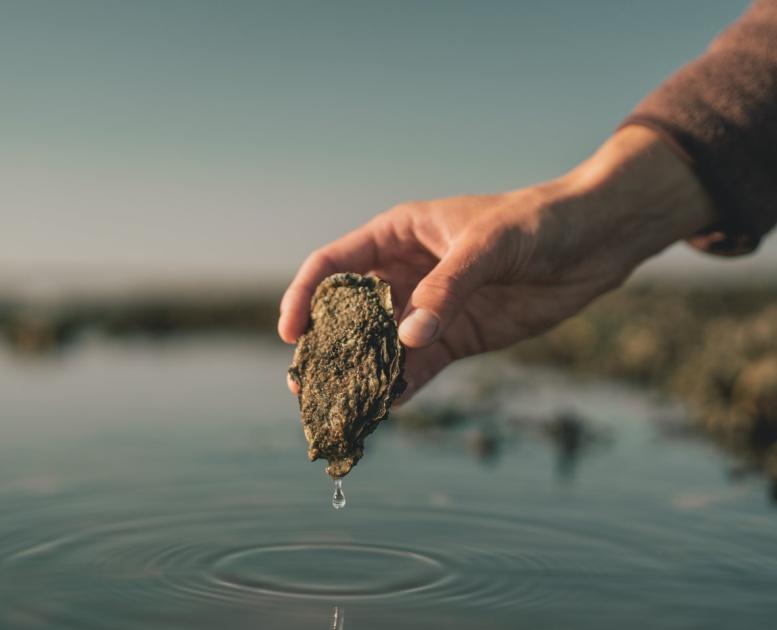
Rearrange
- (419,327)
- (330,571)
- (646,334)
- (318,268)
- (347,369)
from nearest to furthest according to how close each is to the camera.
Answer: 1. (419,327)
2. (347,369)
3. (330,571)
4. (318,268)
5. (646,334)

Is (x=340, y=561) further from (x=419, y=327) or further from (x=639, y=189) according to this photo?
(x=639, y=189)

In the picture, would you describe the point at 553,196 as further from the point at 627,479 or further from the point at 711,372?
the point at 711,372

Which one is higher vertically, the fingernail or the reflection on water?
the fingernail

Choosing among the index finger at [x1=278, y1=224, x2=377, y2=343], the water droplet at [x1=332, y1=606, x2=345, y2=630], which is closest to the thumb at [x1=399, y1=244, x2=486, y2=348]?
the index finger at [x1=278, y1=224, x2=377, y2=343]

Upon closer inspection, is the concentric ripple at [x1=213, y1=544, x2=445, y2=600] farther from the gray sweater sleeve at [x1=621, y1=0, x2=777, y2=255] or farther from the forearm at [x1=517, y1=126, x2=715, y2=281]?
the gray sweater sleeve at [x1=621, y1=0, x2=777, y2=255]

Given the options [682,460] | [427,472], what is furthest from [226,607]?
[682,460]

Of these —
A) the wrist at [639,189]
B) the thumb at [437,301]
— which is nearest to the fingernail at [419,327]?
the thumb at [437,301]

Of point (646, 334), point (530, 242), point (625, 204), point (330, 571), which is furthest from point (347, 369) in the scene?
point (646, 334)
